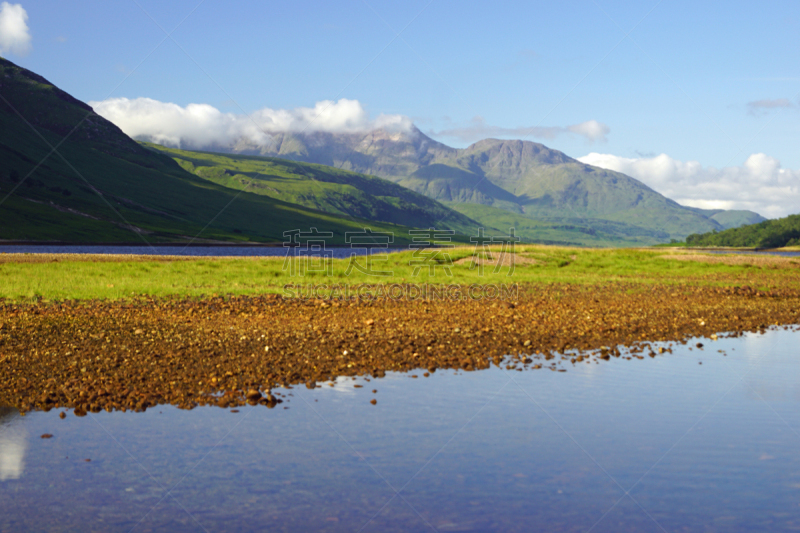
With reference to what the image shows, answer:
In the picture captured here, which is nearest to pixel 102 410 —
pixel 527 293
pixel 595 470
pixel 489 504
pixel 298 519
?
pixel 298 519

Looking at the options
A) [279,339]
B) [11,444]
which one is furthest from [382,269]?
[11,444]

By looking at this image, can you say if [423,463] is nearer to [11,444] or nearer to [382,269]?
[11,444]

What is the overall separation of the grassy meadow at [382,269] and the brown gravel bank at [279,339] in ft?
23.0

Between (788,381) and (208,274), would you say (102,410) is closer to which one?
(788,381)

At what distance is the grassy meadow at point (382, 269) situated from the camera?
36.4 m

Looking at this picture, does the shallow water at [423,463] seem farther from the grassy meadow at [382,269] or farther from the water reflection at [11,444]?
the grassy meadow at [382,269]

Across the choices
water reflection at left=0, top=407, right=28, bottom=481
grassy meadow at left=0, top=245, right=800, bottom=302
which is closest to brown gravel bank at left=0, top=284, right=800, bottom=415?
water reflection at left=0, top=407, right=28, bottom=481

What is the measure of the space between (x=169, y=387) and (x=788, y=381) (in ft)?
58.6

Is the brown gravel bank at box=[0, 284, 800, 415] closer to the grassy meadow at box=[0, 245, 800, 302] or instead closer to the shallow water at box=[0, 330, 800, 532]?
the shallow water at box=[0, 330, 800, 532]

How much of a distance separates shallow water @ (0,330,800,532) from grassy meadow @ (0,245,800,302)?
70.9 ft

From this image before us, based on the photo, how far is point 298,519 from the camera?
923cm

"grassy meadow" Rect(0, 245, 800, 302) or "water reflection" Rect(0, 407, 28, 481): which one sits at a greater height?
"grassy meadow" Rect(0, 245, 800, 302)

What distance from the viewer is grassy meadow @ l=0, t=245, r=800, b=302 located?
119 feet

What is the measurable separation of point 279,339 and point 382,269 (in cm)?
3267
